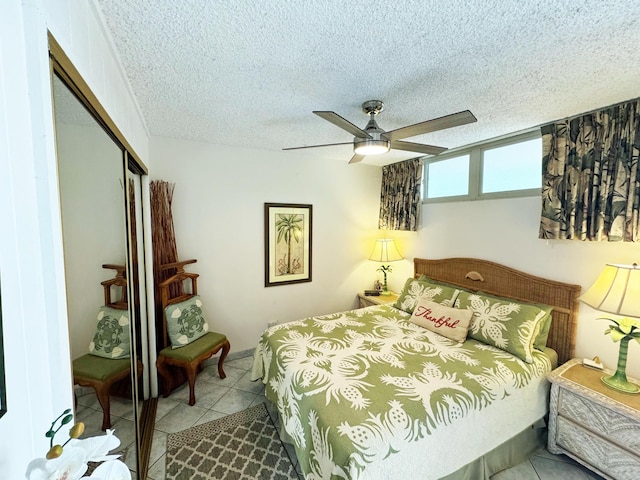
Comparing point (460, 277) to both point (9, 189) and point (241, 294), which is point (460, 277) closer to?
point (241, 294)

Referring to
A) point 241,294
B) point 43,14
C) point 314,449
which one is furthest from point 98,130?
point 241,294

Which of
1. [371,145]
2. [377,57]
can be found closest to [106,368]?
[371,145]

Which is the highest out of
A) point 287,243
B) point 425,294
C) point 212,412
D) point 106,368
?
point 287,243

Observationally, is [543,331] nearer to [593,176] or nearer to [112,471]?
[593,176]

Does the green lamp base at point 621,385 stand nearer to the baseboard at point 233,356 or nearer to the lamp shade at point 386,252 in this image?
the lamp shade at point 386,252

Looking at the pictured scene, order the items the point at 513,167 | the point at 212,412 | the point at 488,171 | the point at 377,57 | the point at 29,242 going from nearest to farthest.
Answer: the point at 29,242 → the point at 377,57 → the point at 212,412 → the point at 513,167 → the point at 488,171

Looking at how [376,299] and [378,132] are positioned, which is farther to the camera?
[376,299]

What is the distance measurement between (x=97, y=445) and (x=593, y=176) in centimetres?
299

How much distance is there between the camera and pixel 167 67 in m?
1.54

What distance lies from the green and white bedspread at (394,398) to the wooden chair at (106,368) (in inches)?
38.1

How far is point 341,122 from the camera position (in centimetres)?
164

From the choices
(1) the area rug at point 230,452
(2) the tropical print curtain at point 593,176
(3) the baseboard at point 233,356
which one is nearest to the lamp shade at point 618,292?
(2) the tropical print curtain at point 593,176

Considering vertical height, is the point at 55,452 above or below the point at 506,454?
above

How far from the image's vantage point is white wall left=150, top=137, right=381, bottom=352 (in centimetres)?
287
